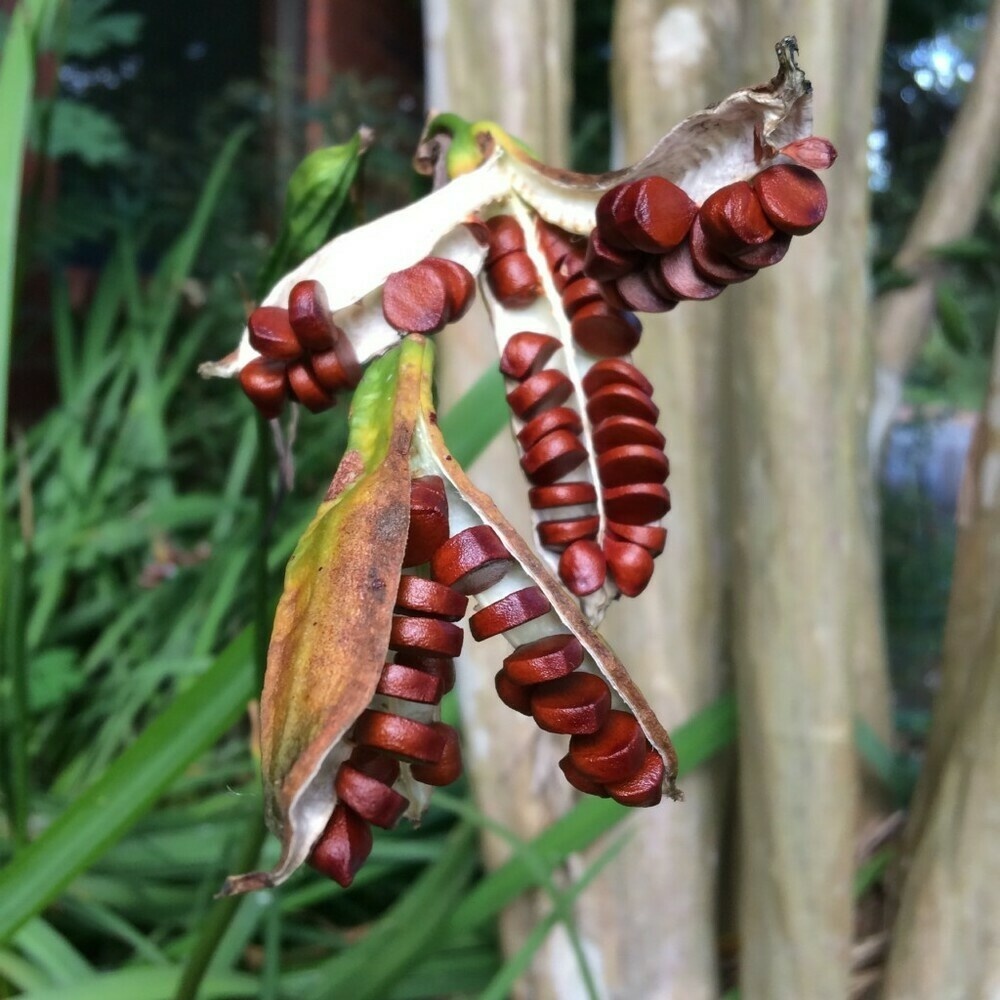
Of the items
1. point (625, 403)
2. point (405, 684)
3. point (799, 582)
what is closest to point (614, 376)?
point (625, 403)

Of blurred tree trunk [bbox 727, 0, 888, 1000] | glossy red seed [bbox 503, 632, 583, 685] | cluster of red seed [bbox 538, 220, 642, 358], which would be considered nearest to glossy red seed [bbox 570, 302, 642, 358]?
cluster of red seed [bbox 538, 220, 642, 358]


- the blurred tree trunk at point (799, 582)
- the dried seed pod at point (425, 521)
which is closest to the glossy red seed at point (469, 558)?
the dried seed pod at point (425, 521)

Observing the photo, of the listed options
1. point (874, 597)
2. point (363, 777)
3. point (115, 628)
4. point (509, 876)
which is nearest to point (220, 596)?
point (115, 628)

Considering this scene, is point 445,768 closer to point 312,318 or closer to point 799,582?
point 312,318

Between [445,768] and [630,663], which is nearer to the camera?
[445,768]

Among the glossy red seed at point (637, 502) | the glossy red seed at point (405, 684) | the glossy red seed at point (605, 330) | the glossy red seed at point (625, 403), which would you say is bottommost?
the glossy red seed at point (405, 684)

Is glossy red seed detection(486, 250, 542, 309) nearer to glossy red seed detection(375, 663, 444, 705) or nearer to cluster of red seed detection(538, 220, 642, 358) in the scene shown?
cluster of red seed detection(538, 220, 642, 358)

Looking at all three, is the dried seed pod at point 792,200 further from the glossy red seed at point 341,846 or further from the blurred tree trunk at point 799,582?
the blurred tree trunk at point 799,582

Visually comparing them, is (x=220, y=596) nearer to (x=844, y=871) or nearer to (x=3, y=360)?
(x=3, y=360)
